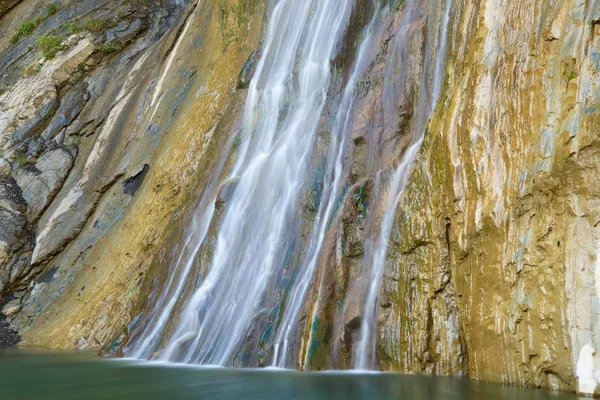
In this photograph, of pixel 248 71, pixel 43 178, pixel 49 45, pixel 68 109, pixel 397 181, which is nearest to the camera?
pixel 397 181

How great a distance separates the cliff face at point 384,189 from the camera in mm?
7109

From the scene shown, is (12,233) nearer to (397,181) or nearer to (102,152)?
(102,152)

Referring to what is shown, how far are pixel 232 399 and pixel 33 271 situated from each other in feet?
36.2

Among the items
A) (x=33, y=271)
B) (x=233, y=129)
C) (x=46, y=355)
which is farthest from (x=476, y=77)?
(x=33, y=271)

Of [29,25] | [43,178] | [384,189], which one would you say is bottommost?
[384,189]

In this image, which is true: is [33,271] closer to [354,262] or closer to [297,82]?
[297,82]

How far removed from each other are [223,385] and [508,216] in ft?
13.0

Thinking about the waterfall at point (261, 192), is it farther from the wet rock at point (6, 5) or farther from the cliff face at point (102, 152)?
the wet rock at point (6, 5)

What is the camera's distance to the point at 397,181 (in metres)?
9.73

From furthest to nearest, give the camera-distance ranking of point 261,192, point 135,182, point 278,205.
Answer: point 135,182 → point 261,192 → point 278,205

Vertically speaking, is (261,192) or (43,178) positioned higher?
(43,178)

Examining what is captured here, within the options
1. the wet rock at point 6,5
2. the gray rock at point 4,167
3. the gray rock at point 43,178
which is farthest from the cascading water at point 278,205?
the wet rock at point 6,5

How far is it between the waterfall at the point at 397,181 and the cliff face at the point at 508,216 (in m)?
0.23

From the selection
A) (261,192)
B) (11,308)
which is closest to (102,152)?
Result: (11,308)
